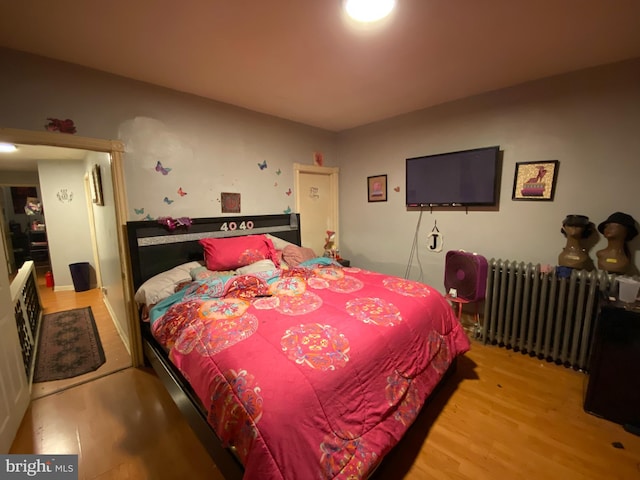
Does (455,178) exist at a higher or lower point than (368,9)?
lower

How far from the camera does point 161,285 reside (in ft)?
6.88

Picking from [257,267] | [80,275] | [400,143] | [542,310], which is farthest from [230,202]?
[80,275]

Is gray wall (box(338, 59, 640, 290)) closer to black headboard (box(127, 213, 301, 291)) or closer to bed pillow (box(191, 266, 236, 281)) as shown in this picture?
black headboard (box(127, 213, 301, 291))

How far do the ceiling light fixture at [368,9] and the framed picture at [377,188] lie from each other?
6.70ft

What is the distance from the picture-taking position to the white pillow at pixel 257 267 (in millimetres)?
2311

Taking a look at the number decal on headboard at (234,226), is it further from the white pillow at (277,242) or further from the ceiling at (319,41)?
the ceiling at (319,41)

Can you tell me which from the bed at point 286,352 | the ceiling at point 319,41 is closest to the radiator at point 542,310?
the bed at point 286,352

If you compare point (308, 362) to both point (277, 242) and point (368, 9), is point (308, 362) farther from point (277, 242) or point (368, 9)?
point (277, 242)

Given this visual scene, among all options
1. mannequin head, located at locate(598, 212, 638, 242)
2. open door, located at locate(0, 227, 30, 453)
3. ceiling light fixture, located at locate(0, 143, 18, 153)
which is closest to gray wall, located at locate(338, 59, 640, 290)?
mannequin head, located at locate(598, 212, 638, 242)

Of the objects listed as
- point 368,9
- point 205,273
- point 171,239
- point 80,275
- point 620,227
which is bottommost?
point 80,275

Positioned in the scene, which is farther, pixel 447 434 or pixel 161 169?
pixel 161 169

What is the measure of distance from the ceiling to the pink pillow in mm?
1362

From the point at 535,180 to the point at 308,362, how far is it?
2553mm

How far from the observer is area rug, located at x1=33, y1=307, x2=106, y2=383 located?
230cm
